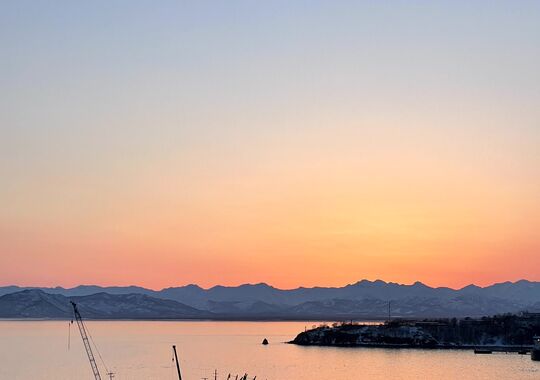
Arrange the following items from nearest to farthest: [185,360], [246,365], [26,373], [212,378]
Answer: [212,378] < [26,373] < [246,365] < [185,360]

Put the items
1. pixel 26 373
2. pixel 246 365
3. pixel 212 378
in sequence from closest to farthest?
pixel 212 378, pixel 26 373, pixel 246 365

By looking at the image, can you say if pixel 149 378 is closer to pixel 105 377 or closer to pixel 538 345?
pixel 105 377

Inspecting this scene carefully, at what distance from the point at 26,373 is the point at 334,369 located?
59854mm

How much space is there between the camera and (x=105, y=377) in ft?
477

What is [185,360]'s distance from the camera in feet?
604

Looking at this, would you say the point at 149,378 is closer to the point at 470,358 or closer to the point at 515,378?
the point at 515,378

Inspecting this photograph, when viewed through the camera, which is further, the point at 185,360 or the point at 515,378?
the point at 185,360

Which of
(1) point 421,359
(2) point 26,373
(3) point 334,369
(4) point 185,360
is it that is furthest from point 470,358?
(2) point 26,373

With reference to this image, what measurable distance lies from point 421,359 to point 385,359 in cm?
834

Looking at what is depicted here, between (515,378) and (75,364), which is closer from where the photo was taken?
(515,378)

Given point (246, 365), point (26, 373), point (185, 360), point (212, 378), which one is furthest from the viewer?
point (185, 360)

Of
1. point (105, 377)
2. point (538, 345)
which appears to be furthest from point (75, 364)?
point (538, 345)

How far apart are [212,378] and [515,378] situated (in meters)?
53.4

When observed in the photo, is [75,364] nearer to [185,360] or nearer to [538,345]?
[185,360]
